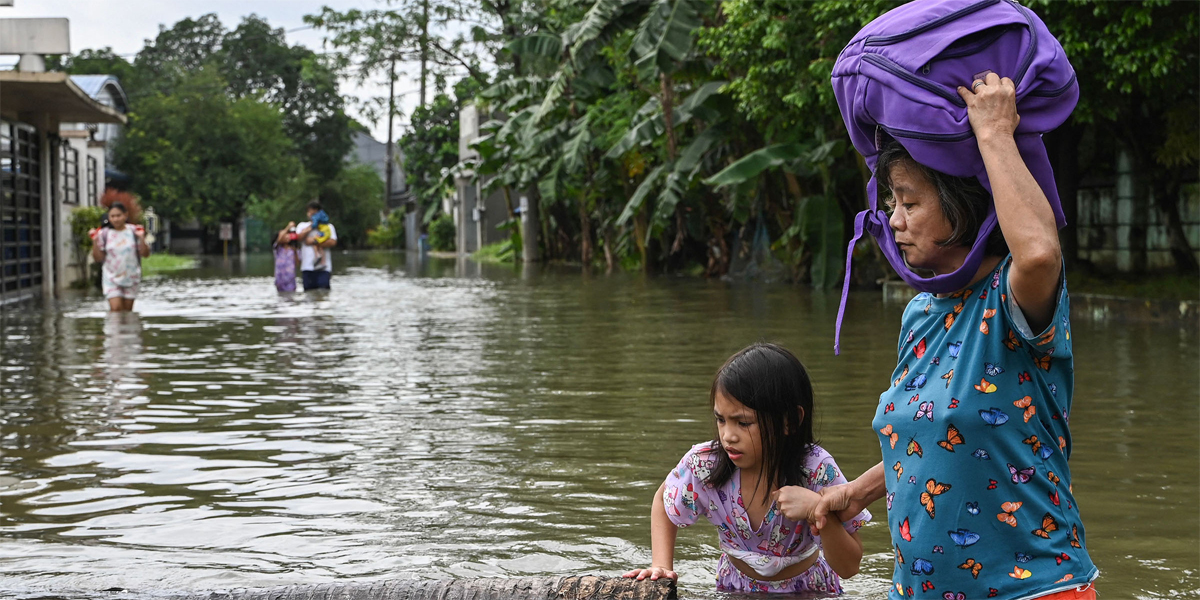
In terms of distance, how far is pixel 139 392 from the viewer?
8.77 m

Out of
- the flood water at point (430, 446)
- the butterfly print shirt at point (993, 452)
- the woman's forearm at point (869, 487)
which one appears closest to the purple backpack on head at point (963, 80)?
the butterfly print shirt at point (993, 452)

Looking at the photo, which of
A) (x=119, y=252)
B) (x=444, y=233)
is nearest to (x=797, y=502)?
(x=119, y=252)

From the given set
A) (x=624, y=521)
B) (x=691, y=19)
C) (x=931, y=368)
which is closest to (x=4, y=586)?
(x=624, y=521)

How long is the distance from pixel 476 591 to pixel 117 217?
521 inches

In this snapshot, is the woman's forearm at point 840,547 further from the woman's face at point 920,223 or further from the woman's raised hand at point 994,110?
the woman's raised hand at point 994,110

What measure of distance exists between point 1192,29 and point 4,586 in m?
12.1

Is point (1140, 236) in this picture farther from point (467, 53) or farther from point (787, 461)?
point (467, 53)

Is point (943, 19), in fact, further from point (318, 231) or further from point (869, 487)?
point (318, 231)

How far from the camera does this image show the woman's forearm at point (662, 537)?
3008 millimetres

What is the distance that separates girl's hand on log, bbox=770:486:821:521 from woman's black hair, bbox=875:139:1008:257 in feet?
2.32

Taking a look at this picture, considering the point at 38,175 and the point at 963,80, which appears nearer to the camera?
the point at 963,80

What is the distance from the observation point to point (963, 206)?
2127 mm

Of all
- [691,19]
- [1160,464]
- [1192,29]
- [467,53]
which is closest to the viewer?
[1160,464]

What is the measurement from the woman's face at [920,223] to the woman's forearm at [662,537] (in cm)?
113
